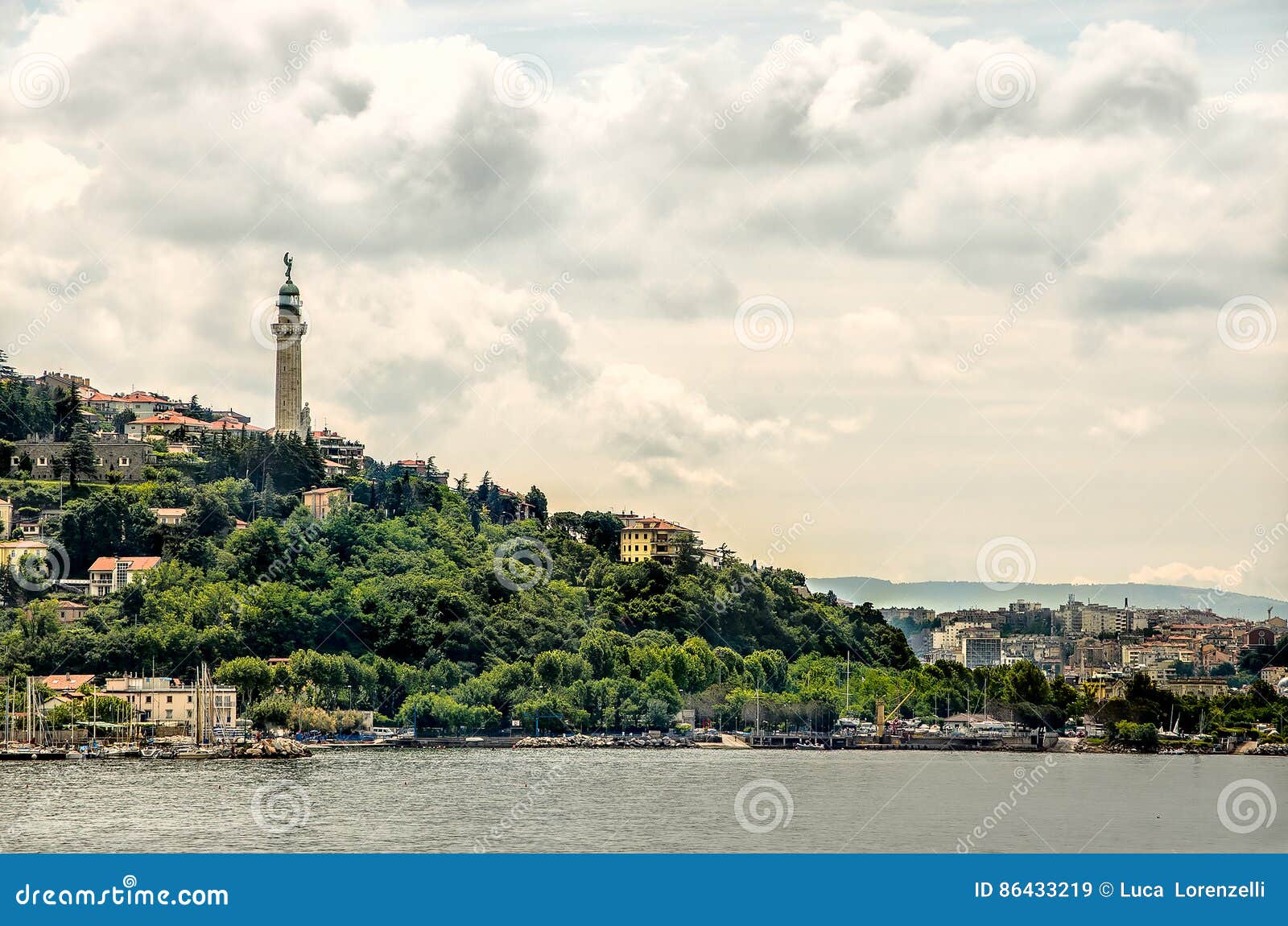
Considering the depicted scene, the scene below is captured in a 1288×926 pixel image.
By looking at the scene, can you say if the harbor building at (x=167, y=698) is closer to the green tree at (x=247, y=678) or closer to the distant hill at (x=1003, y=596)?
the green tree at (x=247, y=678)

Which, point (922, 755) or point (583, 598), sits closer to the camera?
point (922, 755)

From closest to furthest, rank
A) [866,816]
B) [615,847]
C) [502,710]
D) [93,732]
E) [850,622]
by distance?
1. [615,847]
2. [866,816]
3. [93,732]
4. [502,710]
5. [850,622]

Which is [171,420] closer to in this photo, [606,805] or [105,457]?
[105,457]

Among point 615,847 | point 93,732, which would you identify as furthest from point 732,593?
point 615,847

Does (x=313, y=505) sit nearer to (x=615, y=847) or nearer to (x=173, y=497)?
(x=173, y=497)
